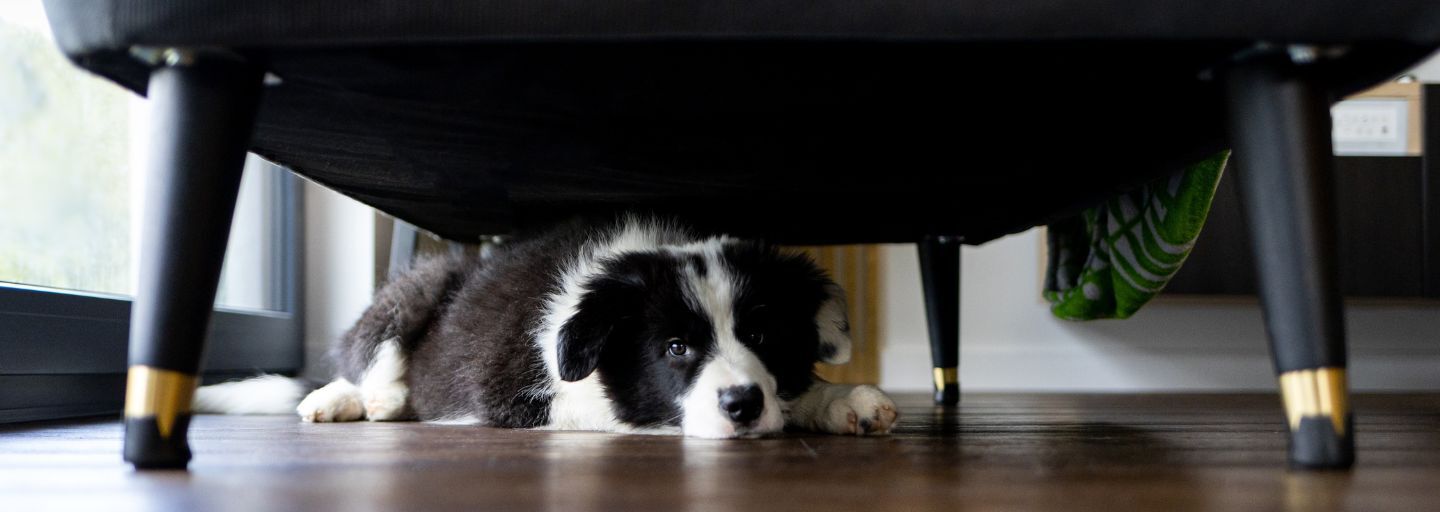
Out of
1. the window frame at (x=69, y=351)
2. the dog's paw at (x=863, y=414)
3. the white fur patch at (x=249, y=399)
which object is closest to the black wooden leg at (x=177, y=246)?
the window frame at (x=69, y=351)

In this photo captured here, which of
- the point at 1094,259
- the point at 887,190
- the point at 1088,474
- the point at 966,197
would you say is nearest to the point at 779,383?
the point at 887,190

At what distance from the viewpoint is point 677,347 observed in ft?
5.53

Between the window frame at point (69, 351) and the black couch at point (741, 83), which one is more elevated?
the black couch at point (741, 83)

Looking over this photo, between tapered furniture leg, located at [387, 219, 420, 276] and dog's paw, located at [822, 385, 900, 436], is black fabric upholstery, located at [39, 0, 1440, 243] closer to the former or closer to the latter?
dog's paw, located at [822, 385, 900, 436]

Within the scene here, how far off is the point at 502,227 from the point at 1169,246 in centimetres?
137

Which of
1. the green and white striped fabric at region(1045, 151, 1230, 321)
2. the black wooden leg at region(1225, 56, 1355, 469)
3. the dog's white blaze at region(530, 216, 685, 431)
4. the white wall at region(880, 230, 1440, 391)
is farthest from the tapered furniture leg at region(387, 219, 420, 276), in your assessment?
the black wooden leg at region(1225, 56, 1355, 469)

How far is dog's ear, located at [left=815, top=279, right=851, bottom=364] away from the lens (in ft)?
6.07

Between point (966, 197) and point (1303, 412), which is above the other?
point (966, 197)

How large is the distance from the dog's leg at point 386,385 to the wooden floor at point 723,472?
32cm

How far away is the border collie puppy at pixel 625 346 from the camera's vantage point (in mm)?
1629

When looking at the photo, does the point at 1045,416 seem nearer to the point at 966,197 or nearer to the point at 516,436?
the point at 966,197

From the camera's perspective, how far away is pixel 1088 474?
1024 millimetres

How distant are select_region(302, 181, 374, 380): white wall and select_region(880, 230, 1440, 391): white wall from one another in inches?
75.3

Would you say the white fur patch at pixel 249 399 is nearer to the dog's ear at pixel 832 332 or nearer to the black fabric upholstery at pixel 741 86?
the black fabric upholstery at pixel 741 86
